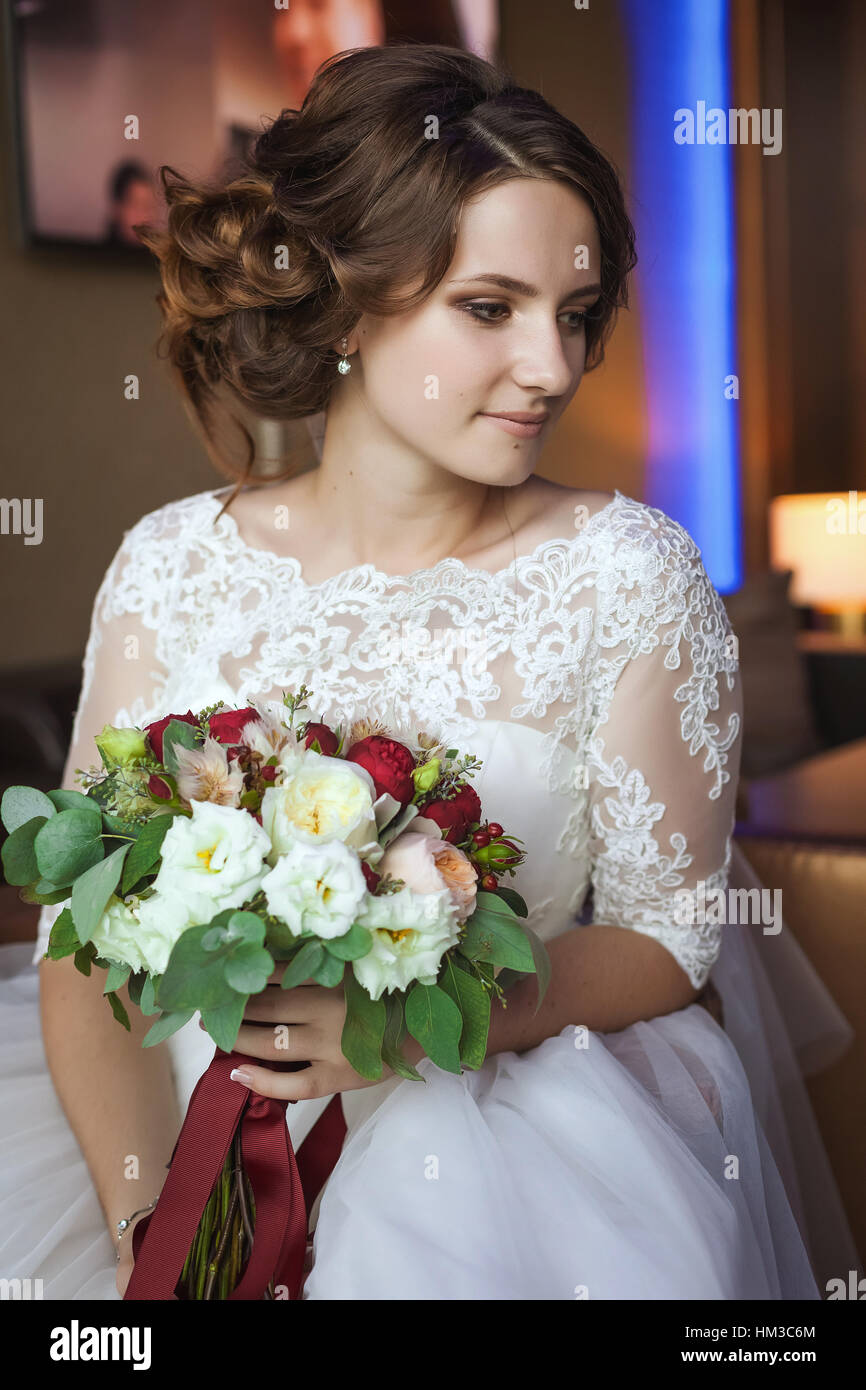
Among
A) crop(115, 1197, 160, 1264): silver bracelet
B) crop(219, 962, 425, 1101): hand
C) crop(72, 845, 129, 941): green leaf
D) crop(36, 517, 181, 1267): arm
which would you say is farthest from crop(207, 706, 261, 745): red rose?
crop(115, 1197, 160, 1264): silver bracelet

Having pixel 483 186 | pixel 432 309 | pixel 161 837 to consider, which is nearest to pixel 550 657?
pixel 432 309

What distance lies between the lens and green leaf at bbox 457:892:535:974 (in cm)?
102

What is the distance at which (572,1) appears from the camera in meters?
4.34

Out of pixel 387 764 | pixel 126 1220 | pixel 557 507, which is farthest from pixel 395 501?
pixel 126 1220

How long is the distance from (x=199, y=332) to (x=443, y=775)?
90cm

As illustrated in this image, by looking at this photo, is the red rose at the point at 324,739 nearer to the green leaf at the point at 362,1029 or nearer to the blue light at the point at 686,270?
the green leaf at the point at 362,1029

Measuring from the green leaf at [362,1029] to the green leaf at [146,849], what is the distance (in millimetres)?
181

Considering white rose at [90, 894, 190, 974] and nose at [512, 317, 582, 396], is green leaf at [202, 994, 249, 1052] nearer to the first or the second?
white rose at [90, 894, 190, 974]

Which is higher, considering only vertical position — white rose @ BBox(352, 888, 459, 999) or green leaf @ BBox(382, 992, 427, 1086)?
white rose @ BBox(352, 888, 459, 999)

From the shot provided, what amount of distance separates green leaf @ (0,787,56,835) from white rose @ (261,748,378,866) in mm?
221

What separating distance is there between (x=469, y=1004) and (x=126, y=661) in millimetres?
842

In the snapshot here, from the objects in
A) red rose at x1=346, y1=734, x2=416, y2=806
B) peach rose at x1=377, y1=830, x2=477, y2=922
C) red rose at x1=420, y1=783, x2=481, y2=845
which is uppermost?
red rose at x1=346, y1=734, x2=416, y2=806

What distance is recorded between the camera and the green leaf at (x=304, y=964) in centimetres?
94

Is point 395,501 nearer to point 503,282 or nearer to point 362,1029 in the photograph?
point 503,282
